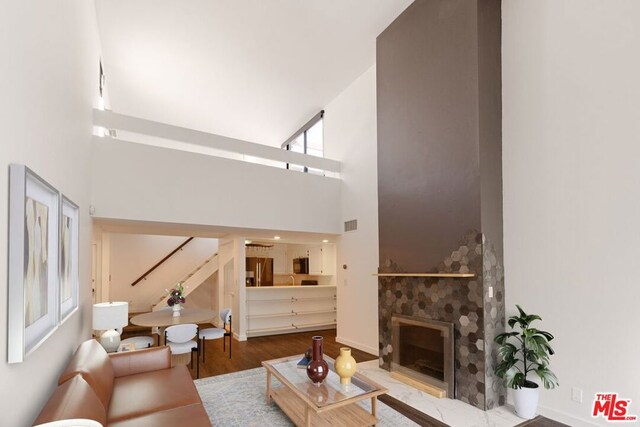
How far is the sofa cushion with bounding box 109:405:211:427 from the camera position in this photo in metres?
2.34

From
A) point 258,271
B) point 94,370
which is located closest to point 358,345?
point 258,271

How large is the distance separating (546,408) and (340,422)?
7.19 ft

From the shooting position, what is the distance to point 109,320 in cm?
390

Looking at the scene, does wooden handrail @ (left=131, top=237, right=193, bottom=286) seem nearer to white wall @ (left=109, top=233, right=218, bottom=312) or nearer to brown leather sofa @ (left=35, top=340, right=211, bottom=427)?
white wall @ (left=109, top=233, right=218, bottom=312)

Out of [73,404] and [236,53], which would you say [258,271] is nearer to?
[236,53]

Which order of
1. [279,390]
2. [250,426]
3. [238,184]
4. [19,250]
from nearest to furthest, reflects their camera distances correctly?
[19,250] < [250,426] < [279,390] < [238,184]

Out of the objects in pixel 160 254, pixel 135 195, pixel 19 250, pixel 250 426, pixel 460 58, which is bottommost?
pixel 250 426

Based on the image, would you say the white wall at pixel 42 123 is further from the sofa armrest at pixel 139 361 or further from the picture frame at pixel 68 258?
the sofa armrest at pixel 139 361

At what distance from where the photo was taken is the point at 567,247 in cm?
346

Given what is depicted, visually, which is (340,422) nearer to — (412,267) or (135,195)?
(412,267)

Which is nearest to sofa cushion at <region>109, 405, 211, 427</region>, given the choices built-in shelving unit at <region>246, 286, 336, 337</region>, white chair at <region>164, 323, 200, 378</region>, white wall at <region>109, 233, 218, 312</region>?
white chair at <region>164, 323, 200, 378</region>

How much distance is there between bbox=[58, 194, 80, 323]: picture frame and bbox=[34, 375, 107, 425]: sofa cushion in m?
0.68

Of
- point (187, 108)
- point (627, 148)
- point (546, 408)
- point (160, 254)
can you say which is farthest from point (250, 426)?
point (160, 254)

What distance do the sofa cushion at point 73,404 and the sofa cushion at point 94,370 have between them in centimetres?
13
